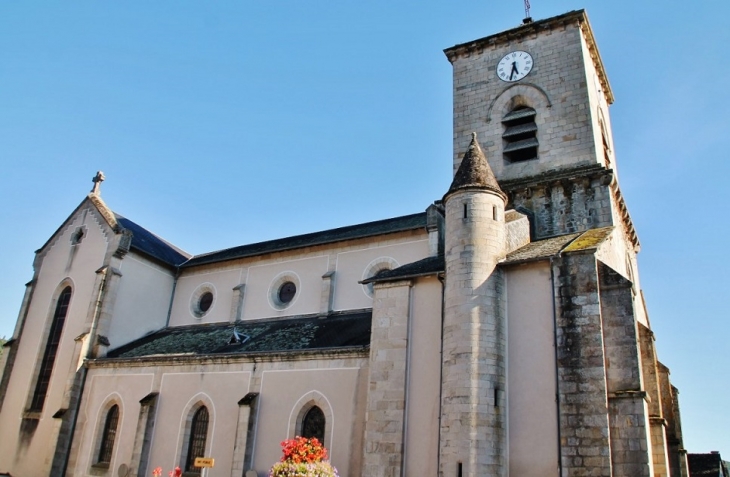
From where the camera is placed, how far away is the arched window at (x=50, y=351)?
82.2ft

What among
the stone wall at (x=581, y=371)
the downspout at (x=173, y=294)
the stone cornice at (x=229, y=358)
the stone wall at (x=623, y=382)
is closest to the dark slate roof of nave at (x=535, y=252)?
the stone wall at (x=581, y=371)

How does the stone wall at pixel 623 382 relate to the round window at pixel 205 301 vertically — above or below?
below

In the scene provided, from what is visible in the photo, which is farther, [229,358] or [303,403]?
[229,358]

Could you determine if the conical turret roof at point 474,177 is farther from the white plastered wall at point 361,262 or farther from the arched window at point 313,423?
the arched window at point 313,423

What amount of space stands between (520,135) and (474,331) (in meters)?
10.5

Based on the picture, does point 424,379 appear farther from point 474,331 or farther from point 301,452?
point 301,452

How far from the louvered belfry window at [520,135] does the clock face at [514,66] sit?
154 centimetres

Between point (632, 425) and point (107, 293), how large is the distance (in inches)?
840

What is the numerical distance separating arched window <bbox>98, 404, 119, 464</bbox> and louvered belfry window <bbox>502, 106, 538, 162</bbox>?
18386 mm

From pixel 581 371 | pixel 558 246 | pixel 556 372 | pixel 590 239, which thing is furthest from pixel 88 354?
pixel 590 239

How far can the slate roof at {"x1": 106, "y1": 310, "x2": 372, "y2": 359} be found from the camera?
803 inches

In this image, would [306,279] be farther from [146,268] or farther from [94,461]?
[94,461]

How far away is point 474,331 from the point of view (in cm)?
1461

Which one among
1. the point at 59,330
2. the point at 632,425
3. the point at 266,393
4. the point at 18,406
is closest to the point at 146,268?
the point at 59,330
